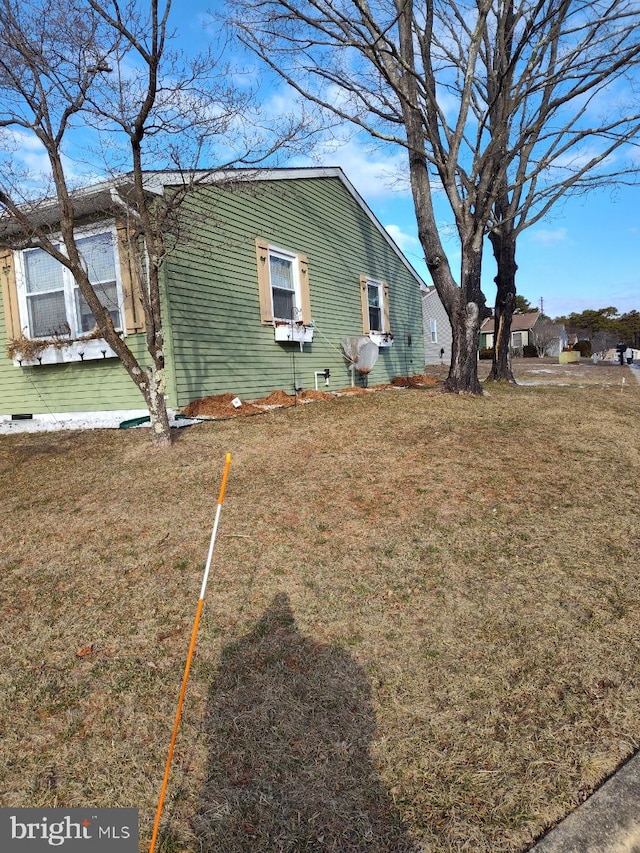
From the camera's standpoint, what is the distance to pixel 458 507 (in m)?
4.27

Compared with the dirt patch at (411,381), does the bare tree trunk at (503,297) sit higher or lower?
higher

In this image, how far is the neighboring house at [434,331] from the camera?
25.4 meters

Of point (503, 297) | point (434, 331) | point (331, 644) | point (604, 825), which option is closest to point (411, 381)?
point (503, 297)

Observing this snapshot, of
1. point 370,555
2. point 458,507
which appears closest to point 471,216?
point 458,507

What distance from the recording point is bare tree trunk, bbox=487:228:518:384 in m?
12.7

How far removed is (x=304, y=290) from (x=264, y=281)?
1275 mm

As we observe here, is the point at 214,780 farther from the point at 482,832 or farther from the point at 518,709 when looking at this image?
the point at 518,709

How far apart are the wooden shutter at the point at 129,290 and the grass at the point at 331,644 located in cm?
280

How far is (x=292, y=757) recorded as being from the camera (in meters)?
2.07

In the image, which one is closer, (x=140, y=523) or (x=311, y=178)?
(x=140, y=523)

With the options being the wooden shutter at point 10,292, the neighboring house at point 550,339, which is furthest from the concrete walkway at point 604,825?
the neighboring house at point 550,339

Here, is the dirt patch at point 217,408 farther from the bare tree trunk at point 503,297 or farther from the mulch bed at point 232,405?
the bare tree trunk at point 503,297

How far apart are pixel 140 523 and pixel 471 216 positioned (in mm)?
7444

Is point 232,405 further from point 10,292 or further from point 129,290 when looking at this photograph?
point 10,292
